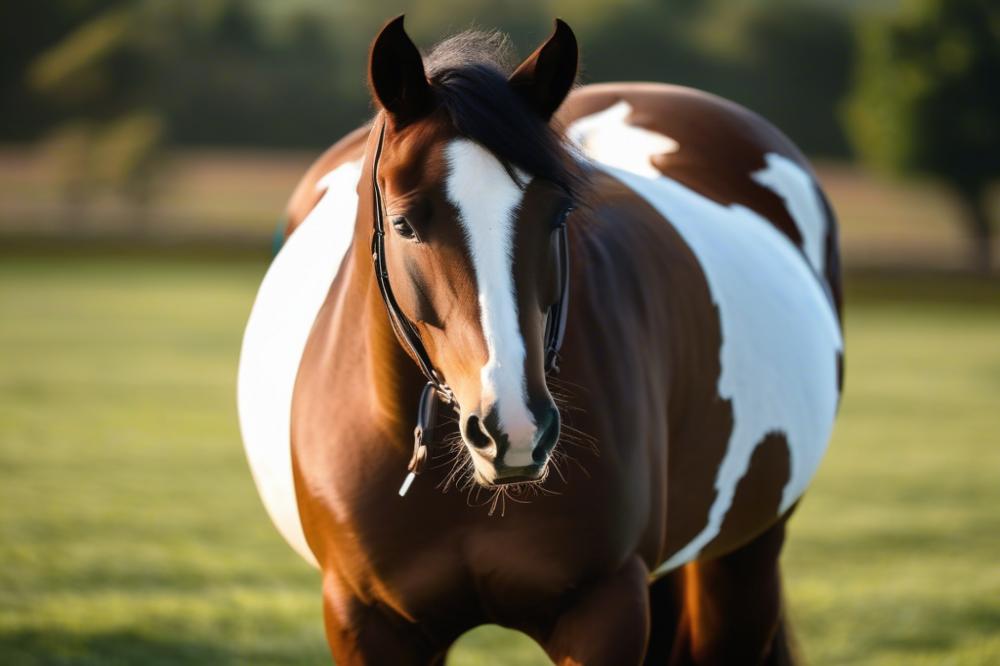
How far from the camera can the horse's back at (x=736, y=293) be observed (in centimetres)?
252

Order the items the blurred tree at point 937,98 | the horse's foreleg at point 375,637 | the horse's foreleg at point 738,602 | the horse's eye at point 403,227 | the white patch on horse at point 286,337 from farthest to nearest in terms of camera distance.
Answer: the blurred tree at point 937,98
the horse's foreleg at point 738,602
the white patch on horse at point 286,337
the horse's foreleg at point 375,637
the horse's eye at point 403,227

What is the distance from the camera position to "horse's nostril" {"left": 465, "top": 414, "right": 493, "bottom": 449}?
1.67 meters

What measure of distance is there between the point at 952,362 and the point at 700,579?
12409 mm

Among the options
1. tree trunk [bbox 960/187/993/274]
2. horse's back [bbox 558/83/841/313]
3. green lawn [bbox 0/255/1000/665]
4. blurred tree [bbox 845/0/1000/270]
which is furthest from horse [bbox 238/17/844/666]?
blurred tree [bbox 845/0/1000/270]

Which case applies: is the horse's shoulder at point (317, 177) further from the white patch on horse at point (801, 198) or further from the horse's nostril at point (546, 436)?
the horse's nostril at point (546, 436)

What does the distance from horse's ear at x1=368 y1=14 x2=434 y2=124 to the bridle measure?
0.08 metres

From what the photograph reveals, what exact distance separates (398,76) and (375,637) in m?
0.99

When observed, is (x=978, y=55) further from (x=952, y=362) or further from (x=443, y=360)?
(x=443, y=360)

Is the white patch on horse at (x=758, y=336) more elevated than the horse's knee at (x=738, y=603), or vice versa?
the white patch on horse at (x=758, y=336)

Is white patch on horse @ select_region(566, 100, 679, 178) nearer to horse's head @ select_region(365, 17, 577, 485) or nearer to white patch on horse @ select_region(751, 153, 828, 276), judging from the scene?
white patch on horse @ select_region(751, 153, 828, 276)

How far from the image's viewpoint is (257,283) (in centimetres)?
2364

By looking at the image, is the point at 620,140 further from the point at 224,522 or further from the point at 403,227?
the point at 224,522

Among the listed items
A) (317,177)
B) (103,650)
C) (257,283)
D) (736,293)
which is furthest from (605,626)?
(257,283)

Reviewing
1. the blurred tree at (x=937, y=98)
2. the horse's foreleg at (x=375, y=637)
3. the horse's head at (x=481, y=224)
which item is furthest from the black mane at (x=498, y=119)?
the blurred tree at (x=937, y=98)
